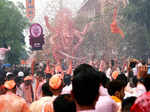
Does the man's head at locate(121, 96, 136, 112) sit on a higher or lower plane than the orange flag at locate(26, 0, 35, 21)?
lower

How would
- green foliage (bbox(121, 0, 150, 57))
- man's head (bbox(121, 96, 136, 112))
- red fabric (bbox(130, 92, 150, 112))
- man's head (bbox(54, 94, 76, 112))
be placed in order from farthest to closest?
green foliage (bbox(121, 0, 150, 57))
man's head (bbox(121, 96, 136, 112))
man's head (bbox(54, 94, 76, 112))
red fabric (bbox(130, 92, 150, 112))

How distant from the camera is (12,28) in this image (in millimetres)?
41094

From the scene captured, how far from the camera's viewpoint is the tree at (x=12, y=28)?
40.9 meters

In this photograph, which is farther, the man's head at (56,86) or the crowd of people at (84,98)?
the man's head at (56,86)

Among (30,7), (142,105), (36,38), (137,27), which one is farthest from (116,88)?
(30,7)

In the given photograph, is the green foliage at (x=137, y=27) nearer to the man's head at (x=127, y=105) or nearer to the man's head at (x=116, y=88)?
the man's head at (x=116, y=88)

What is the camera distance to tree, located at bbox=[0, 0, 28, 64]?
4091 cm

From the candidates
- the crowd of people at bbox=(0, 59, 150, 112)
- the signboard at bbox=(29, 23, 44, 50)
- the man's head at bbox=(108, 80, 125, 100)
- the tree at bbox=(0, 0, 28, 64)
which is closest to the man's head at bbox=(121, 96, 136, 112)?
the crowd of people at bbox=(0, 59, 150, 112)

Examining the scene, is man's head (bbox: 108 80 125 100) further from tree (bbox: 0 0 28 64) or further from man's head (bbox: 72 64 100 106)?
tree (bbox: 0 0 28 64)

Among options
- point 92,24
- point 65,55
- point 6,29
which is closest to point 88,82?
point 65,55

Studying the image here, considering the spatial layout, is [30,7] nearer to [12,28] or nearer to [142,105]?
[12,28]

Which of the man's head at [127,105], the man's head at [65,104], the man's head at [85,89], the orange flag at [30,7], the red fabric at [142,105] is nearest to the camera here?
the red fabric at [142,105]

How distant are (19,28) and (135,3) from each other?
1295cm

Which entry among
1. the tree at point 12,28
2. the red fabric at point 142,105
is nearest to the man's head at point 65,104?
the red fabric at point 142,105
